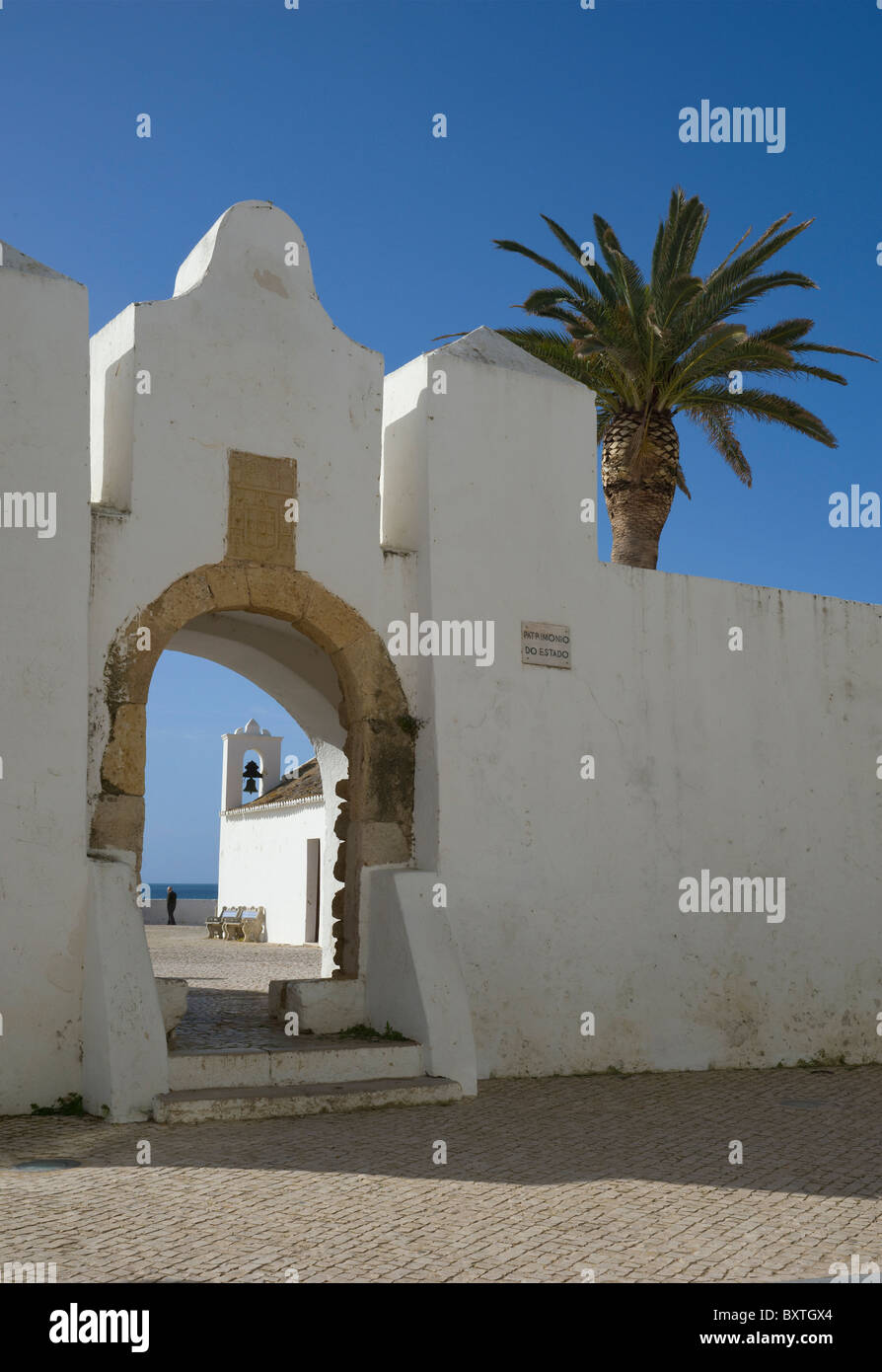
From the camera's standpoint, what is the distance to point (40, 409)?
7809mm

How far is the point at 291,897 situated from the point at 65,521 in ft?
54.0

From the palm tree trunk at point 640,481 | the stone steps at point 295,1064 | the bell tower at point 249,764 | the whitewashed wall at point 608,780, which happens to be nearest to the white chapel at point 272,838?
the bell tower at point 249,764

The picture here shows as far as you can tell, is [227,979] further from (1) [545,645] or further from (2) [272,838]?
(2) [272,838]

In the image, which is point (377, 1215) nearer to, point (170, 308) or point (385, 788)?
point (385, 788)

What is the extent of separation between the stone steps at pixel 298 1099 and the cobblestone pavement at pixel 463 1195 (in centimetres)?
11

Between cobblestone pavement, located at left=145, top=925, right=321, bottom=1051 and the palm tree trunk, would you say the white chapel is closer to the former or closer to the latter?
cobblestone pavement, located at left=145, top=925, right=321, bottom=1051

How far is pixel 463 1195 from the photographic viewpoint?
18.4 feet

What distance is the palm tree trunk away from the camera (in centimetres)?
1498

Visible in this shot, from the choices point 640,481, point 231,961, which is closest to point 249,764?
point 231,961

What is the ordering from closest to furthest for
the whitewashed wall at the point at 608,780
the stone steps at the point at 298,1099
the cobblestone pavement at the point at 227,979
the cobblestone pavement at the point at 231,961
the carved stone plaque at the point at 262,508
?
the stone steps at the point at 298,1099 < the cobblestone pavement at the point at 227,979 < the carved stone plaque at the point at 262,508 < the whitewashed wall at the point at 608,780 < the cobblestone pavement at the point at 231,961

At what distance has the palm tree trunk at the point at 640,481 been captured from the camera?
590 inches

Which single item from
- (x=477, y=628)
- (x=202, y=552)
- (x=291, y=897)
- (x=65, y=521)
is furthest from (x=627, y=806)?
(x=291, y=897)

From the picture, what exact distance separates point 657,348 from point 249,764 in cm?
1706

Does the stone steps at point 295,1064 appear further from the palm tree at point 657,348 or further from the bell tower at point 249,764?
the bell tower at point 249,764
